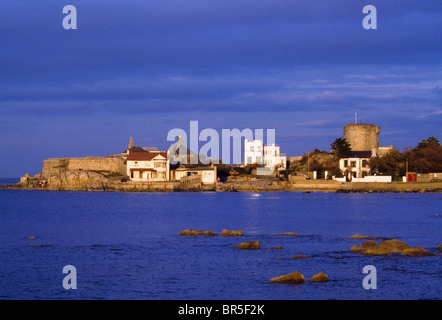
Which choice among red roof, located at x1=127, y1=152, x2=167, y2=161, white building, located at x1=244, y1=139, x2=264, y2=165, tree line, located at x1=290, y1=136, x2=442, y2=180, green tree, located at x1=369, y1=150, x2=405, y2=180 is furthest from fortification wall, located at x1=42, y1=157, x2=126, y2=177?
green tree, located at x1=369, y1=150, x2=405, y2=180

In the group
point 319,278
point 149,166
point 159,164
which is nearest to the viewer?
point 319,278

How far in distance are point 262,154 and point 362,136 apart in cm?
1864

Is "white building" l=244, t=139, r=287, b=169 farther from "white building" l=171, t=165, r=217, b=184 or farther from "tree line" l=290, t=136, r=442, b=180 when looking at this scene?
"white building" l=171, t=165, r=217, b=184

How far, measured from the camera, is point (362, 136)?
387 ft

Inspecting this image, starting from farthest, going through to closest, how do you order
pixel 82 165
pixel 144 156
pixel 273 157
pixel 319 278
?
pixel 273 157, pixel 82 165, pixel 144 156, pixel 319 278

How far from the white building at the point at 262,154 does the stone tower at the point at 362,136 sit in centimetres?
1298

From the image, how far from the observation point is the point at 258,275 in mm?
22438

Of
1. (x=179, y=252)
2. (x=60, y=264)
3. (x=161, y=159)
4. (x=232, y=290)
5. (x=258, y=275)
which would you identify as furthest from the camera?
(x=161, y=159)

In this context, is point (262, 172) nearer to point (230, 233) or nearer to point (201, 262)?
point (230, 233)

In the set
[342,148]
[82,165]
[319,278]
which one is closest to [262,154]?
[342,148]

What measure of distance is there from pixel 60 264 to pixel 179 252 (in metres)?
5.61

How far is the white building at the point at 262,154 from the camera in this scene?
117 meters
